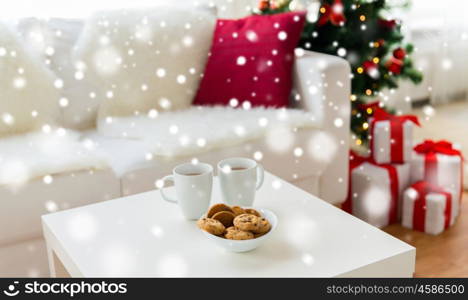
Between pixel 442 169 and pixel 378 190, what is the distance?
0.24 meters

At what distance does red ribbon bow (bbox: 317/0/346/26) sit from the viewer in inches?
87.3

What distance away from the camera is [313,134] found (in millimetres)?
1952

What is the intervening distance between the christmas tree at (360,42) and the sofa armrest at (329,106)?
0.75ft

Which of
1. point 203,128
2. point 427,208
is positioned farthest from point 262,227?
point 427,208

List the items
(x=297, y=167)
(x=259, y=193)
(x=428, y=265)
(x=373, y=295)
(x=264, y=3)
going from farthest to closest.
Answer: (x=264, y=3) < (x=297, y=167) < (x=428, y=265) < (x=259, y=193) < (x=373, y=295)

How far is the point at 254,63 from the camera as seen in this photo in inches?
80.4

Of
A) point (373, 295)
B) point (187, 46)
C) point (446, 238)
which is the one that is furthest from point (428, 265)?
point (187, 46)

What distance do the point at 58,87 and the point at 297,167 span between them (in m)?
0.88

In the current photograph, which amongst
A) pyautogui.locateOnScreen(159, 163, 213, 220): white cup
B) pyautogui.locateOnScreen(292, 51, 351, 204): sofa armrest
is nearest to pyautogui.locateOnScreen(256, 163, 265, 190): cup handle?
pyautogui.locateOnScreen(159, 163, 213, 220): white cup

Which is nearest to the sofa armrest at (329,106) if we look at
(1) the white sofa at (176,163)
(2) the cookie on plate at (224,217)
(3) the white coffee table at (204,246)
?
(1) the white sofa at (176,163)

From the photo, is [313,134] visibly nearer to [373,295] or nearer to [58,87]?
[58,87]

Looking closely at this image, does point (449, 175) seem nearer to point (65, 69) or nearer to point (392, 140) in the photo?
point (392, 140)

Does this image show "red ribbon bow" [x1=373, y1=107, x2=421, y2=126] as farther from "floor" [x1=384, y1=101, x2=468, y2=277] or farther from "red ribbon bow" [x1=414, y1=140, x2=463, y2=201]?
"floor" [x1=384, y1=101, x2=468, y2=277]

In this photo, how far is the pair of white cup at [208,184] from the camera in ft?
3.88
